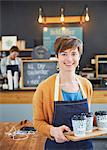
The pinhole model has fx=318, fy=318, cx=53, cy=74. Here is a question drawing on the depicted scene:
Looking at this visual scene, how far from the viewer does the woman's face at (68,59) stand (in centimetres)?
168

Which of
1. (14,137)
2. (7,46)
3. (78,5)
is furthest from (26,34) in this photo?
(14,137)

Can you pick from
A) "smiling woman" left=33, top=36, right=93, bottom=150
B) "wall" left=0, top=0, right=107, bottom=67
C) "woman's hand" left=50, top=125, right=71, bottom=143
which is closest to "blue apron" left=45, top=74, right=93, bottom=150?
"smiling woman" left=33, top=36, right=93, bottom=150

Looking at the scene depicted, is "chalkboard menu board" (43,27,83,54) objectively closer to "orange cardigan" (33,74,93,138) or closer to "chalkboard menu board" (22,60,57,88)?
"chalkboard menu board" (22,60,57,88)

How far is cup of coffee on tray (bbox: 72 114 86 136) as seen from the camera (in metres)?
1.59

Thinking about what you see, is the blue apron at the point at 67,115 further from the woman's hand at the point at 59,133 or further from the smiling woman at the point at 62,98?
the woman's hand at the point at 59,133

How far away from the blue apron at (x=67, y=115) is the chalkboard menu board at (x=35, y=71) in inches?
103

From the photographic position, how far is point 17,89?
14.1ft

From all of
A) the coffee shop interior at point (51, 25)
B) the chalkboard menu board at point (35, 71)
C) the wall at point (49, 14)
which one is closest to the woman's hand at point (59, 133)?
the chalkboard menu board at point (35, 71)

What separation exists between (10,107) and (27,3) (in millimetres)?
4733

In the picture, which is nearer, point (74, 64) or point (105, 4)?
point (74, 64)

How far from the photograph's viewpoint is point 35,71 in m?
4.39

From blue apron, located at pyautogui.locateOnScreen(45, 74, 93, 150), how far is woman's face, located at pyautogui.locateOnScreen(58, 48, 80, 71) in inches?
7.7

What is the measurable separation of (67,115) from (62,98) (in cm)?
10

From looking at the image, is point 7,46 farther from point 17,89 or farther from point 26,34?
point 17,89
